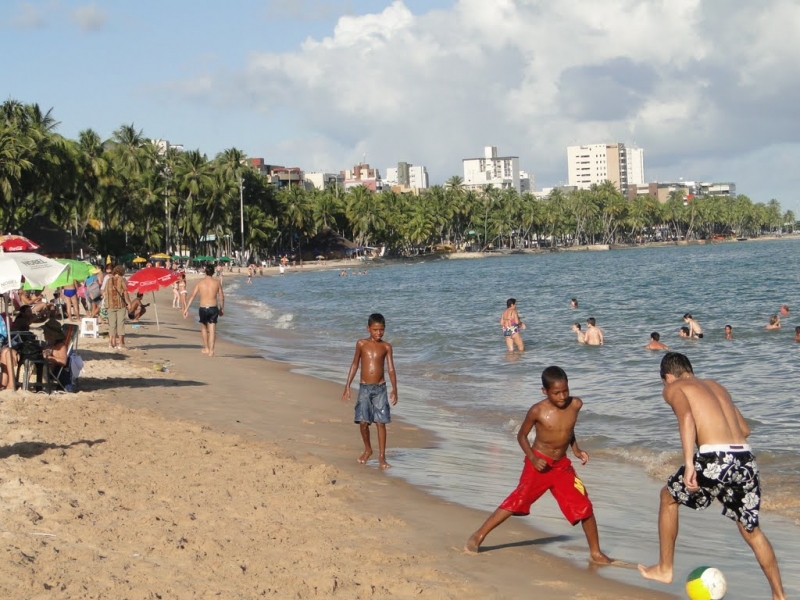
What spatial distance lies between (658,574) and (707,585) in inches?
16.5

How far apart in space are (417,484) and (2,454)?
3488 millimetres

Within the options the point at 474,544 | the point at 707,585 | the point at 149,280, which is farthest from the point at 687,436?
the point at 149,280

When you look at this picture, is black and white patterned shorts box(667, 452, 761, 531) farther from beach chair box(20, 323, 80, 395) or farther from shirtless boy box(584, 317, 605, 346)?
shirtless boy box(584, 317, 605, 346)

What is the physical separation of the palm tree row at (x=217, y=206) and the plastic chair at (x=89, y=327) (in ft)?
134

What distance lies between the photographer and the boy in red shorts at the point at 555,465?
6223mm

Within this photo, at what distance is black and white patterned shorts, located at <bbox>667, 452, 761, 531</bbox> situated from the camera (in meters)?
5.47

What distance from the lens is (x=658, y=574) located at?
5.91 meters

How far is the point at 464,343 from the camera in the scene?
25828 mm

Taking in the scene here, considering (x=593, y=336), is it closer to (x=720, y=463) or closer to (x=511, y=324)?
(x=511, y=324)

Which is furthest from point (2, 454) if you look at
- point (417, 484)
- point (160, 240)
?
point (160, 240)

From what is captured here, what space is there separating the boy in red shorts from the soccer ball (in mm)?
803

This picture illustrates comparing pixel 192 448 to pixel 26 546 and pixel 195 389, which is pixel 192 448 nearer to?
pixel 26 546

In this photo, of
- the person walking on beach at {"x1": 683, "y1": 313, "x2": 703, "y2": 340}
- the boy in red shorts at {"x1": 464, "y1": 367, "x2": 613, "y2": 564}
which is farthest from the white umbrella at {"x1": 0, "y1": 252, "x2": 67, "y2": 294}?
the person walking on beach at {"x1": 683, "y1": 313, "x2": 703, "y2": 340}

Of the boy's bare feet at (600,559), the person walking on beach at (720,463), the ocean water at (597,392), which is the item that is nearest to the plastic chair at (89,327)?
the ocean water at (597,392)
